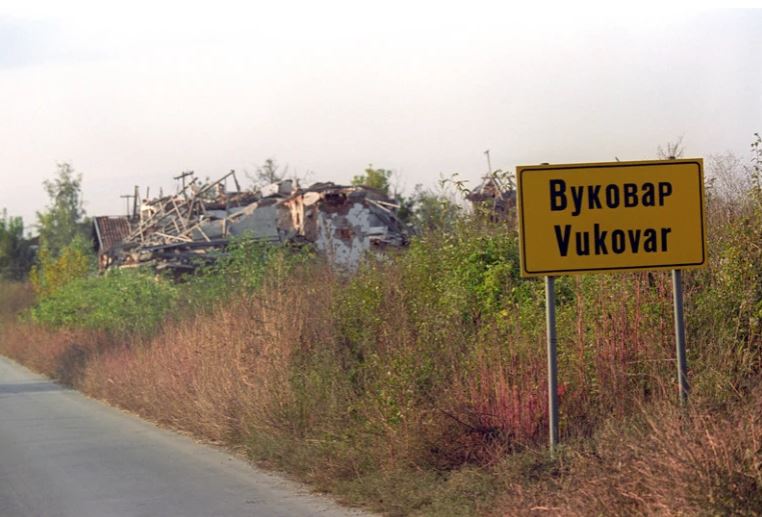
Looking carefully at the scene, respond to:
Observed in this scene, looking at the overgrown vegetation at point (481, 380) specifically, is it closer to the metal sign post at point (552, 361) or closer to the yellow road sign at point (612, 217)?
the metal sign post at point (552, 361)

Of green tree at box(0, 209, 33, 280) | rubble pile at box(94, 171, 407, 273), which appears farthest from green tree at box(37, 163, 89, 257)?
rubble pile at box(94, 171, 407, 273)

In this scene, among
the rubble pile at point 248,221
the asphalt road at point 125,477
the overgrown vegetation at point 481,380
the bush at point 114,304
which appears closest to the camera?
the overgrown vegetation at point 481,380

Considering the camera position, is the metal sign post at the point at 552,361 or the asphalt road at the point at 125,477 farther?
the asphalt road at the point at 125,477

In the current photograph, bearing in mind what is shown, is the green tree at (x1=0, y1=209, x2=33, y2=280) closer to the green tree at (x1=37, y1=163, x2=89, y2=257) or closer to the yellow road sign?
the green tree at (x1=37, y1=163, x2=89, y2=257)

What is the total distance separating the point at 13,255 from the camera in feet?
245

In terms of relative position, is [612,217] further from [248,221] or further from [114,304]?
[248,221]

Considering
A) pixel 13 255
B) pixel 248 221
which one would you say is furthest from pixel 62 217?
pixel 248 221

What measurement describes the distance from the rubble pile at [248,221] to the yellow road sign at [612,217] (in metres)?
21.0

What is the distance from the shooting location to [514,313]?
35.8 feet

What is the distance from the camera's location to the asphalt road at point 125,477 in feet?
30.7

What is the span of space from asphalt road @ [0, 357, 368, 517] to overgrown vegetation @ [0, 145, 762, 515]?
1.37 feet

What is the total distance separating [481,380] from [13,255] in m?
70.7

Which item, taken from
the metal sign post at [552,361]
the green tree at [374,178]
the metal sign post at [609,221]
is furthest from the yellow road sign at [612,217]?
the green tree at [374,178]

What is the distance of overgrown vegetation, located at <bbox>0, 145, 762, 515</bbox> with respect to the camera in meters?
6.71
